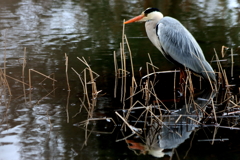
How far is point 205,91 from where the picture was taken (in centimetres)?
636

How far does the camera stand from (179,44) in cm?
693

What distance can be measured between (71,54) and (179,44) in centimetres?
231

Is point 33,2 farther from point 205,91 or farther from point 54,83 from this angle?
point 205,91

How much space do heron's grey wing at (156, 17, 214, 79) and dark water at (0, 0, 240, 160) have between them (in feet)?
1.86

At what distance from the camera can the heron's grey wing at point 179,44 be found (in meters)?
6.85

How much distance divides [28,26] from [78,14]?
70.3 inches

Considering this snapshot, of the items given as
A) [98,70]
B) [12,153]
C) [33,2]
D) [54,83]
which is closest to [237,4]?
[33,2]

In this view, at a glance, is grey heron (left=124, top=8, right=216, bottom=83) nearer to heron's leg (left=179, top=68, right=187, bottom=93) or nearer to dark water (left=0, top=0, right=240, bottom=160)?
heron's leg (left=179, top=68, right=187, bottom=93)

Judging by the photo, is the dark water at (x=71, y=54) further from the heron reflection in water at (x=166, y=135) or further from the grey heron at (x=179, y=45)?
the grey heron at (x=179, y=45)

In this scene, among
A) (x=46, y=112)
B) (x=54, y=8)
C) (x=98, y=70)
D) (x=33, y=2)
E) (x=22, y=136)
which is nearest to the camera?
(x=22, y=136)

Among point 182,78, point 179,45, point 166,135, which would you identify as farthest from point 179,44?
point 166,135

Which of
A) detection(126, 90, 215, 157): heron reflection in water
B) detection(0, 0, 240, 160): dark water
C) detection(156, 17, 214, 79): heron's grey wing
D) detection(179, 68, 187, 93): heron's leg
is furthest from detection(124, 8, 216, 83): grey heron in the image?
detection(126, 90, 215, 157): heron reflection in water

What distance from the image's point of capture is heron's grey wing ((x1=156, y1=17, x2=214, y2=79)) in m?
6.85

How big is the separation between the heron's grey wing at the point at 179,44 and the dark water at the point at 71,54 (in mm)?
567
